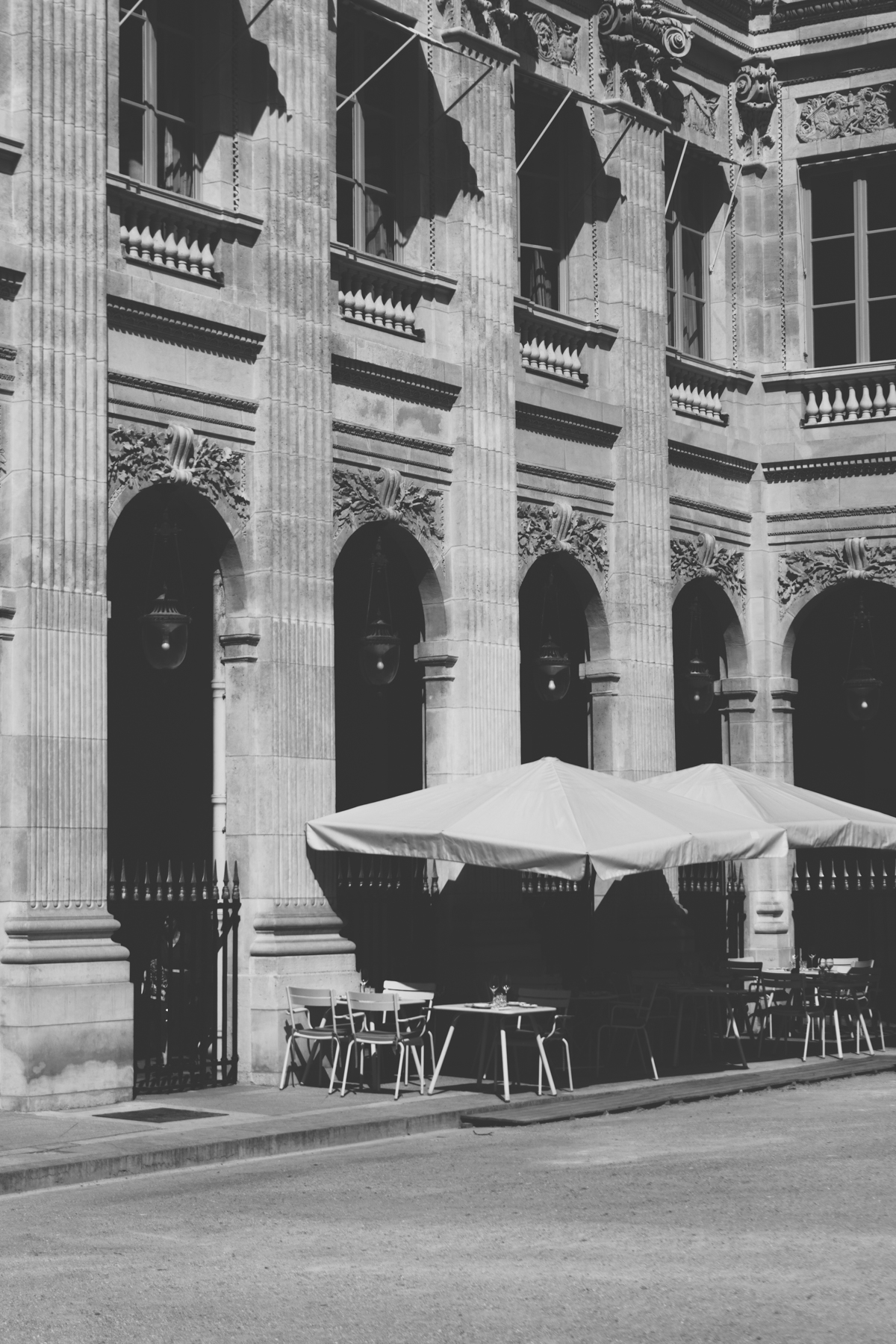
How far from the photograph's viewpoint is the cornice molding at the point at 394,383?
20.6m

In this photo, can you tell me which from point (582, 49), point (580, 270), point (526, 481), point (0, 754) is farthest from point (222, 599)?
point (582, 49)

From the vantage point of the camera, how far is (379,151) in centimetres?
2184

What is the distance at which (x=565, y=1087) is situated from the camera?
18.6 metres

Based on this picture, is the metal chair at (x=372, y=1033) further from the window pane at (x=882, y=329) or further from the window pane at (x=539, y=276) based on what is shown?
the window pane at (x=882, y=329)

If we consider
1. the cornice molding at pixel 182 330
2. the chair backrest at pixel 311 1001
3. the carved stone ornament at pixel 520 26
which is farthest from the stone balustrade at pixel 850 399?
the chair backrest at pixel 311 1001

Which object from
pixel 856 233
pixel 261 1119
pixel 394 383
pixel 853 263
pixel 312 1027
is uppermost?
pixel 856 233

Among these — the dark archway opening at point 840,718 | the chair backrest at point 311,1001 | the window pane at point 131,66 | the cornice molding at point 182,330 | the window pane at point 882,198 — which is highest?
the window pane at point 882,198

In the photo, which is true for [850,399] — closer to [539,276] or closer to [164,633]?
[539,276]

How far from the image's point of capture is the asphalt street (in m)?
9.16

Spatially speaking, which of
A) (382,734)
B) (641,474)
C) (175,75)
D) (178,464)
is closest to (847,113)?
(641,474)

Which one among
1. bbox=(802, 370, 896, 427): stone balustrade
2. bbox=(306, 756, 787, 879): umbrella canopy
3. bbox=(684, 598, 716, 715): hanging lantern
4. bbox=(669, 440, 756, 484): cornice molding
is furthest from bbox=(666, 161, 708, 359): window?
bbox=(306, 756, 787, 879): umbrella canopy

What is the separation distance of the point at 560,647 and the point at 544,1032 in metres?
5.66

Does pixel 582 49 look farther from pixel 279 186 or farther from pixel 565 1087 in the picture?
pixel 565 1087

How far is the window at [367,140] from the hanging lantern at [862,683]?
809 cm
